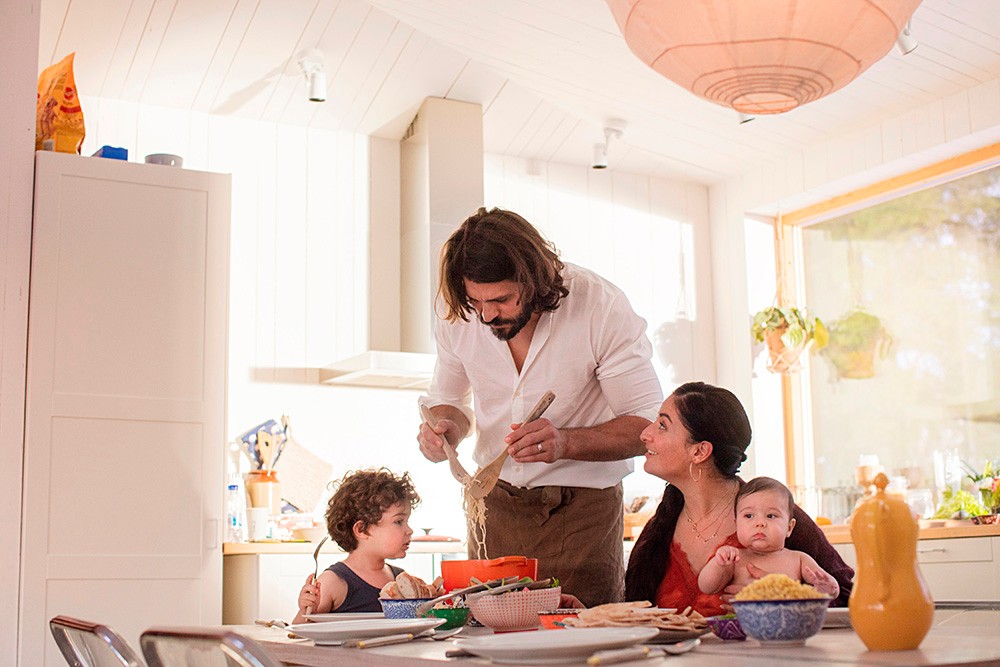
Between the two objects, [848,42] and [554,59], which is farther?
[554,59]

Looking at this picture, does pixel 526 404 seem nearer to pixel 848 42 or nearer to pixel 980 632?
pixel 848 42

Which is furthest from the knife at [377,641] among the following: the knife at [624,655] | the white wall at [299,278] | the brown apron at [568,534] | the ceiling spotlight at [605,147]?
the ceiling spotlight at [605,147]

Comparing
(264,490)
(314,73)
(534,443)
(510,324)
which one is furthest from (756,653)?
(314,73)

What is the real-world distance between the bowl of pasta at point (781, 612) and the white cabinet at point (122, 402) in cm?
280

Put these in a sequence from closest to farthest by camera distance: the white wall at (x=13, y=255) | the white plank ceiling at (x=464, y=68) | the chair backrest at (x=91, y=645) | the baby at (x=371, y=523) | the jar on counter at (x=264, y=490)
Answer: the chair backrest at (x=91, y=645)
the baby at (x=371, y=523)
the white wall at (x=13, y=255)
the white plank ceiling at (x=464, y=68)
the jar on counter at (x=264, y=490)

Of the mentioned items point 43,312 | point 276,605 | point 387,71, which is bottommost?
point 276,605

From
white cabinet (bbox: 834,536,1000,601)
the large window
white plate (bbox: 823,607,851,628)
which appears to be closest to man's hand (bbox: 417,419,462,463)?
white plate (bbox: 823,607,851,628)

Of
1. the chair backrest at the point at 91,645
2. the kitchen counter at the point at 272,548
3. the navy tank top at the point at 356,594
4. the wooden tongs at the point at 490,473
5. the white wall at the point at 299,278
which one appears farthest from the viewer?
the white wall at the point at 299,278

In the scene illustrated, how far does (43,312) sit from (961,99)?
3.46 meters

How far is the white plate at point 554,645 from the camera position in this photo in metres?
1.06

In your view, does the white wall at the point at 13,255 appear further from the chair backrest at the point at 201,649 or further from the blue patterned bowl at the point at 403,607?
the chair backrest at the point at 201,649

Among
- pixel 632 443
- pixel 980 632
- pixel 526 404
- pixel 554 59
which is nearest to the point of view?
pixel 980 632

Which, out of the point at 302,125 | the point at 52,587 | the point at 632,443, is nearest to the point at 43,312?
the point at 52,587

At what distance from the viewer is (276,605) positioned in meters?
3.77
